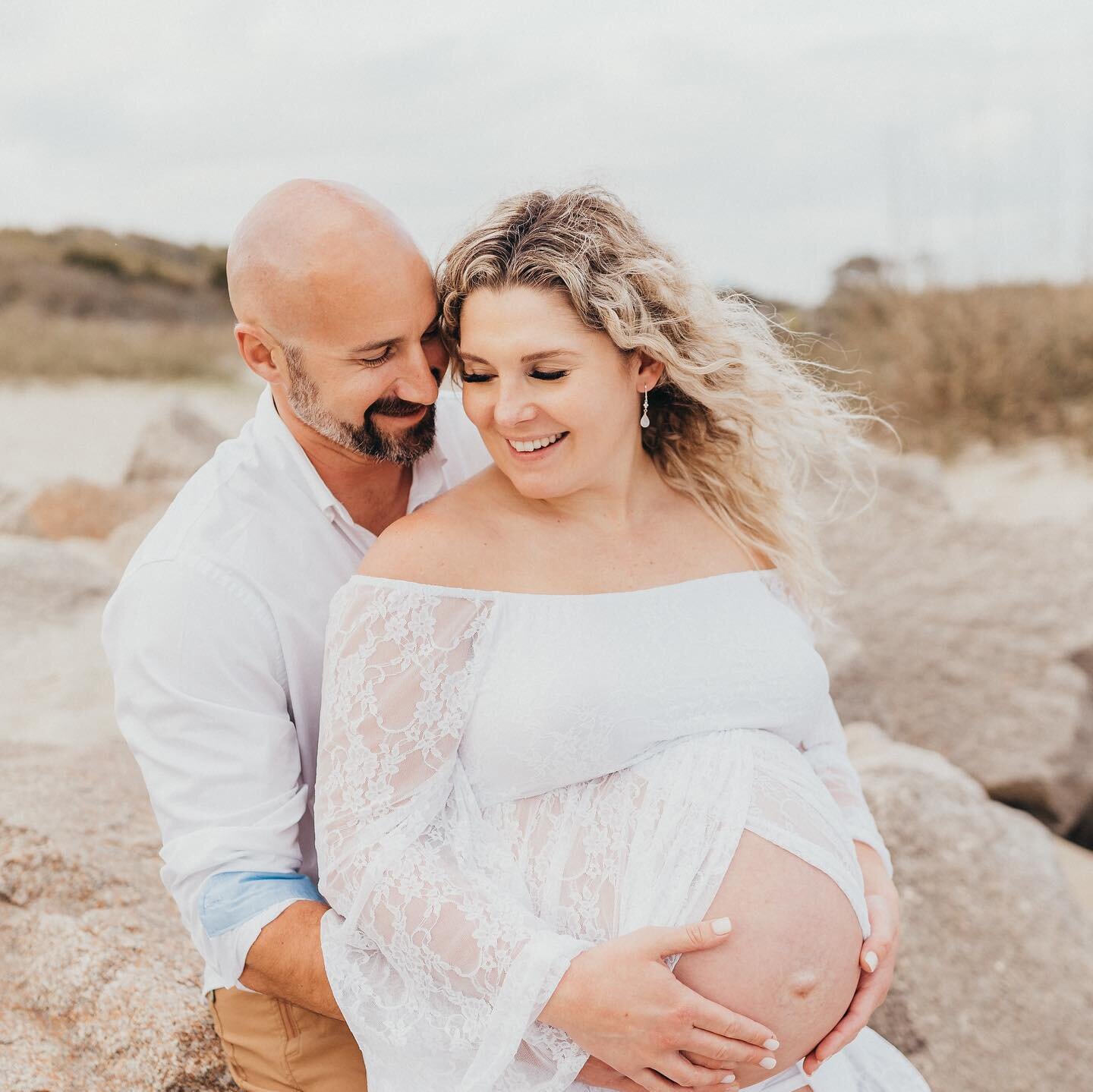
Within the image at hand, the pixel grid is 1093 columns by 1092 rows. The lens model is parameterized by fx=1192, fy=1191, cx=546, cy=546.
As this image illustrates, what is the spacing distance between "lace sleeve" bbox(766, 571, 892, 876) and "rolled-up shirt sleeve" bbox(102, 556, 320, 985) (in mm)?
1064

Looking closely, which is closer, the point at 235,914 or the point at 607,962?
the point at 607,962

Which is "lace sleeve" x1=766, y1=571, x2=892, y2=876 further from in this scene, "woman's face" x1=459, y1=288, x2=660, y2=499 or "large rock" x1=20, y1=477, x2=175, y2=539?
"large rock" x1=20, y1=477, x2=175, y2=539

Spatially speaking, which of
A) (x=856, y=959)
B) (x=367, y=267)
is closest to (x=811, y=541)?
(x=856, y=959)

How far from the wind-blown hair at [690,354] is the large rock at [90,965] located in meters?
1.36

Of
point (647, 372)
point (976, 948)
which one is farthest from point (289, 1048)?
point (976, 948)

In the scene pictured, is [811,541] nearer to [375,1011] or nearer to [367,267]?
[367,267]

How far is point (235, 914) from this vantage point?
202cm

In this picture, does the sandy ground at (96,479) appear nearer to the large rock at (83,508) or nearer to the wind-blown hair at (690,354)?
the large rock at (83,508)

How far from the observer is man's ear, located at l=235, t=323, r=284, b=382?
232 centimetres

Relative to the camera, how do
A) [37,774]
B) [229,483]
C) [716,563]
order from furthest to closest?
[37,774] → [716,563] → [229,483]

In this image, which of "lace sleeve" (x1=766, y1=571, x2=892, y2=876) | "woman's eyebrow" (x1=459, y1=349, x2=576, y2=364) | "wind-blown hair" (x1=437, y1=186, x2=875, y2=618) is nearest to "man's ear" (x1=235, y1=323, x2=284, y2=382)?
"wind-blown hair" (x1=437, y1=186, x2=875, y2=618)

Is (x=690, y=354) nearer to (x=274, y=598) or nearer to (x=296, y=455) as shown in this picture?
(x=296, y=455)

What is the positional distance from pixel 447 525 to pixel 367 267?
519mm

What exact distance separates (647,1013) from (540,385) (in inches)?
42.3
